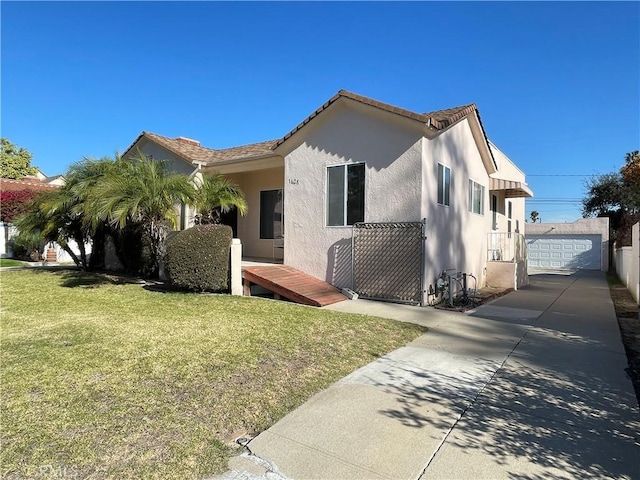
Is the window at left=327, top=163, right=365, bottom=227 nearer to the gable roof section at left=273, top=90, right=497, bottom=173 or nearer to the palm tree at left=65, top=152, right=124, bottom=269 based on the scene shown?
the gable roof section at left=273, top=90, right=497, bottom=173

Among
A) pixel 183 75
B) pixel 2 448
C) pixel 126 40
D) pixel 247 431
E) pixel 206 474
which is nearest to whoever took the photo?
pixel 206 474

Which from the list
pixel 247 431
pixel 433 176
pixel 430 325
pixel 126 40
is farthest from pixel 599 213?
pixel 247 431

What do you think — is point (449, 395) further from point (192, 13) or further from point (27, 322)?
point (192, 13)

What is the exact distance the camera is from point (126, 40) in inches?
525

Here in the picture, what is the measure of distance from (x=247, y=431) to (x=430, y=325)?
5.13 m

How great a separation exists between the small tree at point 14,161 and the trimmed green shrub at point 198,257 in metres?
51.2

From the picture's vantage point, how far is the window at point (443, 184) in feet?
36.2

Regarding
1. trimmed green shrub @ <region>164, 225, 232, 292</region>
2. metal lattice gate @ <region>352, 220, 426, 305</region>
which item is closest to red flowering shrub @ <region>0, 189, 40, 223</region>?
trimmed green shrub @ <region>164, 225, 232, 292</region>

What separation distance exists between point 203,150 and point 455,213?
1111 cm

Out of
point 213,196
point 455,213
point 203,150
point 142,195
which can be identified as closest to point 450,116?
point 455,213

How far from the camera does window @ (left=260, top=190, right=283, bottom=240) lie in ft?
49.6

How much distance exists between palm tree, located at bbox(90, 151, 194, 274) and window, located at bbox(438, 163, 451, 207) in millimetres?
7108

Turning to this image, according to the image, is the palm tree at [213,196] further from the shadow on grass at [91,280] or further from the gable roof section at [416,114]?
the shadow on grass at [91,280]

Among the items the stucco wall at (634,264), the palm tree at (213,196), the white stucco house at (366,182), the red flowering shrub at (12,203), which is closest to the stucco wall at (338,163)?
the white stucco house at (366,182)
